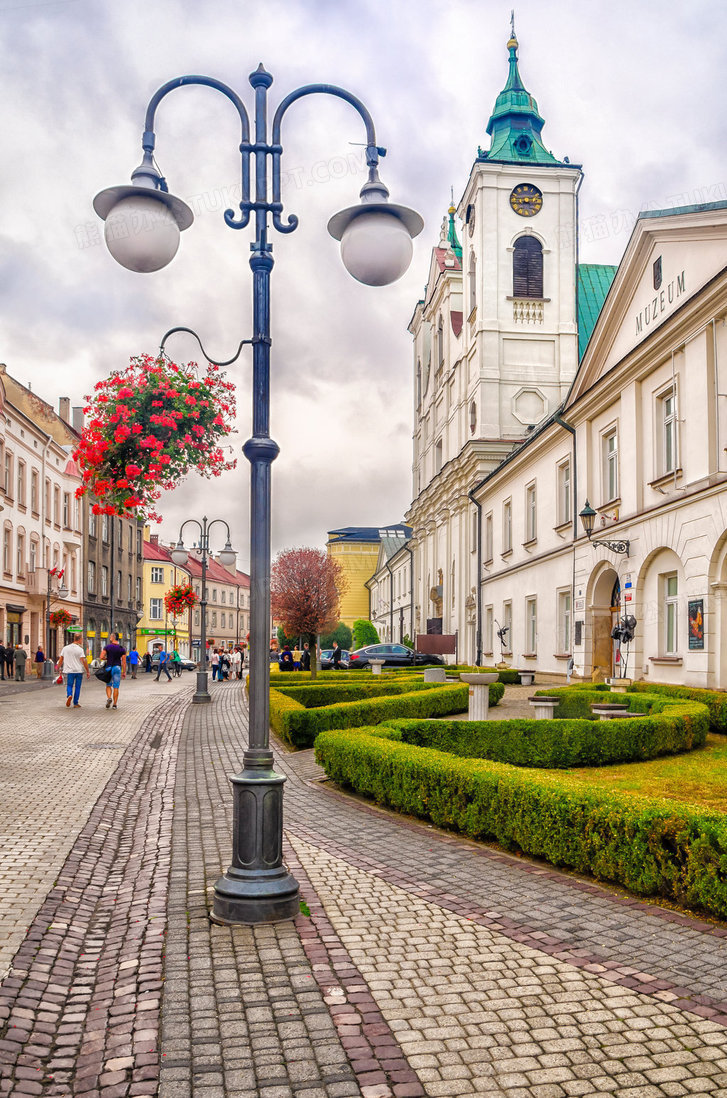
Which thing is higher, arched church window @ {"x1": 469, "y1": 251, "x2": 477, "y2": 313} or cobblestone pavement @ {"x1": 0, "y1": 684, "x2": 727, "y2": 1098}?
arched church window @ {"x1": 469, "y1": 251, "x2": 477, "y2": 313}

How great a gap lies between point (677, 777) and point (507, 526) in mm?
27068

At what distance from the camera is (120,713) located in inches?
803

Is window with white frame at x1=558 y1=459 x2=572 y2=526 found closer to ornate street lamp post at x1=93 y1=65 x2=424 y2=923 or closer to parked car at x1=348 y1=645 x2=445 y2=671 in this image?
parked car at x1=348 y1=645 x2=445 y2=671

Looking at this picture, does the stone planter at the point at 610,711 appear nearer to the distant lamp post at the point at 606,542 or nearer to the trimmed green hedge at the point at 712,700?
the trimmed green hedge at the point at 712,700

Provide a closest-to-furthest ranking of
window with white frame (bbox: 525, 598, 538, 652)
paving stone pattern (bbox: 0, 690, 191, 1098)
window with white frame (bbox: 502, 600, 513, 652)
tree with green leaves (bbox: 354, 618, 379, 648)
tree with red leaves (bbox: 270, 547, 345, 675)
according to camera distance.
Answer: paving stone pattern (bbox: 0, 690, 191, 1098)
window with white frame (bbox: 525, 598, 538, 652)
window with white frame (bbox: 502, 600, 513, 652)
tree with red leaves (bbox: 270, 547, 345, 675)
tree with green leaves (bbox: 354, 618, 379, 648)

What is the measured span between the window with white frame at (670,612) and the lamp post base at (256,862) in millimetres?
14861

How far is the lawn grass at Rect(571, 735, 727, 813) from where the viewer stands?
27.3ft

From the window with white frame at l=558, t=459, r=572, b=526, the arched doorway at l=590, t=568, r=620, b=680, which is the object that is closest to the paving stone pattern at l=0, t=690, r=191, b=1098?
the arched doorway at l=590, t=568, r=620, b=680

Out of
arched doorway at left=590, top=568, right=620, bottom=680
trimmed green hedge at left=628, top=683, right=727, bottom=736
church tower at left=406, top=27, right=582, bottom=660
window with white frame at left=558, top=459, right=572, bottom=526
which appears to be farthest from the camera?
church tower at left=406, top=27, right=582, bottom=660

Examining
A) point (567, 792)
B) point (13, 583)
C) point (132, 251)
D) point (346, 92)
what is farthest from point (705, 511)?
point (13, 583)

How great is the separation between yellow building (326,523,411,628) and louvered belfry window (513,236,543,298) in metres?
66.0

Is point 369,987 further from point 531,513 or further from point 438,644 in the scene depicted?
point 438,644

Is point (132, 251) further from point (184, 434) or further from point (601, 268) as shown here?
point (601, 268)

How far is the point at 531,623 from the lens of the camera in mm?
31953
